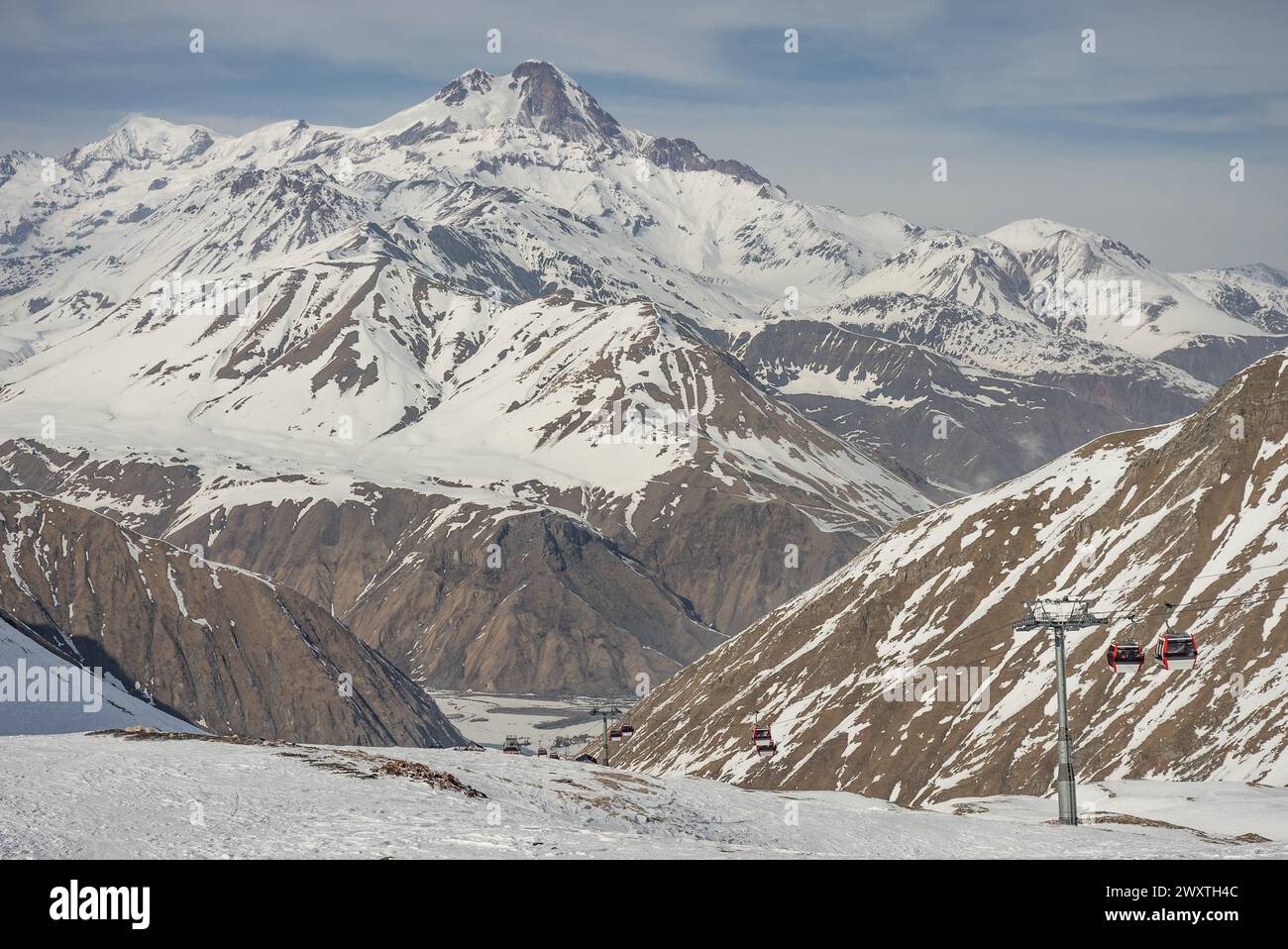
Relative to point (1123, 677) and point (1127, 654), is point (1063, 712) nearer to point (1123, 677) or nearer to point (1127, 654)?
point (1127, 654)

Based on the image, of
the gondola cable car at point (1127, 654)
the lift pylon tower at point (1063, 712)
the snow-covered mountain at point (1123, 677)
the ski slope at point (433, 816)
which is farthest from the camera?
the snow-covered mountain at point (1123, 677)

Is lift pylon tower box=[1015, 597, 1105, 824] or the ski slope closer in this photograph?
the ski slope

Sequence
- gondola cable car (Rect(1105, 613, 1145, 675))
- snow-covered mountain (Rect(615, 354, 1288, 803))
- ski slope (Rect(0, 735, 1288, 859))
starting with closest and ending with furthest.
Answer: ski slope (Rect(0, 735, 1288, 859)) → gondola cable car (Rect(1105, 613, 1145, 675)) → snow-covered mountain (Rect(615, 354, 1288, 803))

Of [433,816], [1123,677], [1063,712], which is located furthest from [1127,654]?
[1123,677]

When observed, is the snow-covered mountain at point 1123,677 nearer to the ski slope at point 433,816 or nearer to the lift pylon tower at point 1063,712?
the lift pylon tower at point 1063,712

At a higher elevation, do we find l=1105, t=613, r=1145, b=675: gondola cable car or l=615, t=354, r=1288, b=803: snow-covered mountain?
l=1105, t=613, r=1145, b=675: gondola cable car

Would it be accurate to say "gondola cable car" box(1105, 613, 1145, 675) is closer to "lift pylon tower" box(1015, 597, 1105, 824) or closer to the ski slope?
"lift pylon tower" box(1015, 597, 1105, 824)

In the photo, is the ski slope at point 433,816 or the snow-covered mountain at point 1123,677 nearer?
the ski slope at point 433,816

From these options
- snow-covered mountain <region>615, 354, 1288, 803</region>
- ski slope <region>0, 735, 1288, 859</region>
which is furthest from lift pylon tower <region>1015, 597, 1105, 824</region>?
snow-covered mountain <region>615, 354, 1288, 803</region>

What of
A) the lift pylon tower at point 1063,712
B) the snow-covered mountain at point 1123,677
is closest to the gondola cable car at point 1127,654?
the lift pylon tower at point 1063,712

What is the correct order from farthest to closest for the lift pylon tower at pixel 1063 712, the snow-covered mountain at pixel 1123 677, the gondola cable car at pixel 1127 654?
the snow-covered mountain at pixel 1123 677 → the gondola cable car at pixel 1127 654 → the lift pylon tower at pixel 1063 712
